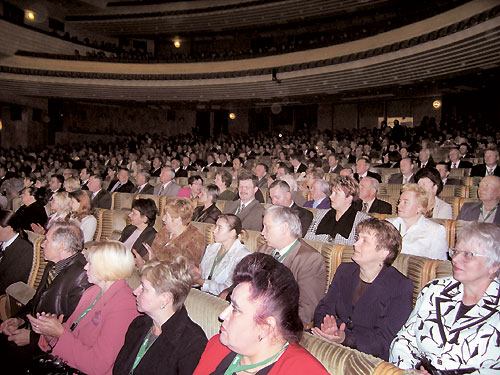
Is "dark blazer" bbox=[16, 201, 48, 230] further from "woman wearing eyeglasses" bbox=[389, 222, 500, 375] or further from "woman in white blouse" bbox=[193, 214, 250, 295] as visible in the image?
"woman wearing eyeglasses" bbox=[389, 222, 500, 375]

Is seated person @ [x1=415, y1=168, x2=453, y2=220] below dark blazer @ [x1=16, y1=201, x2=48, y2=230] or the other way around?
the other way around

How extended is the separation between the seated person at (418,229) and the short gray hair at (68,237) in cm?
214

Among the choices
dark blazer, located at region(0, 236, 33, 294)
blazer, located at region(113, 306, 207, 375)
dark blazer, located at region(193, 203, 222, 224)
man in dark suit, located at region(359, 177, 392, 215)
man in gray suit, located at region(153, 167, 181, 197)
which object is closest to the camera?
blazer, located at region(113, 306, 207, 375)

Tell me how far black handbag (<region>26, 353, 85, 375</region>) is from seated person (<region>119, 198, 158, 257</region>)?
1.63 meters

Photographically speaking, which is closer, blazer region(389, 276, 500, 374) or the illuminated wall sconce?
blazer region(389, 276, 500, 374)

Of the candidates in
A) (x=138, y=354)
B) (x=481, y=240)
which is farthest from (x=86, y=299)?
(x=481, y=240)

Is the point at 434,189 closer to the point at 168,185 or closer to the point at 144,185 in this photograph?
the point at 168,185

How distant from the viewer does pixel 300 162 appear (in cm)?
859

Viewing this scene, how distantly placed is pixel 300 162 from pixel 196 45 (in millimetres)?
16735

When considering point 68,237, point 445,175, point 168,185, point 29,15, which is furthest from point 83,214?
point 29,15

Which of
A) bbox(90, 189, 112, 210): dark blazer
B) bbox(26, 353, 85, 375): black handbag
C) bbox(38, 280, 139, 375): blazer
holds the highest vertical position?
bbox(90, 189, 112, 210): dark blazer

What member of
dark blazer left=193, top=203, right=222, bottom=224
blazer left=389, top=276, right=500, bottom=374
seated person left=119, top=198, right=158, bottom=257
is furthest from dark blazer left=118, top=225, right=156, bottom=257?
blazer left=389, top=276, right=500, bottom=374

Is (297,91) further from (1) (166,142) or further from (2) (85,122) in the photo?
(2) (85,122)

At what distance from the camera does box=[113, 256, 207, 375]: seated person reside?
1760 mm
